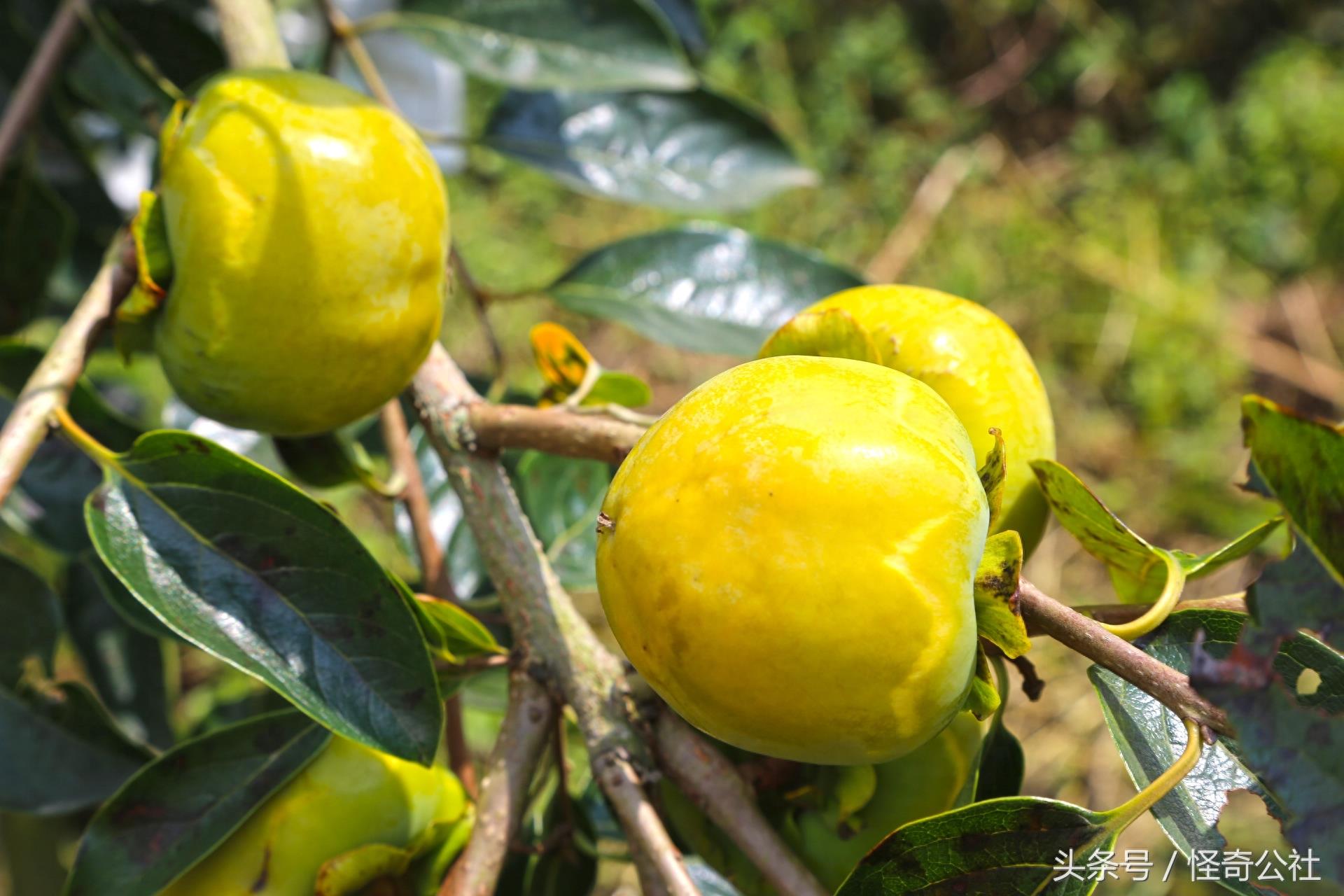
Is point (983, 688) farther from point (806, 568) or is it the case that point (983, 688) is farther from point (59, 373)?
point (59, 373)

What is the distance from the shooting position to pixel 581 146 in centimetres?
130

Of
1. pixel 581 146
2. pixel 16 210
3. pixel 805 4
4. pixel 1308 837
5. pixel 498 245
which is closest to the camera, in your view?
pixel 1308 837

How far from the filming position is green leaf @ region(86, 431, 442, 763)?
69cm

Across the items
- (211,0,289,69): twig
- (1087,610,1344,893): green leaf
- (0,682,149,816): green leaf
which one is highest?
(211,0,289,69): twig

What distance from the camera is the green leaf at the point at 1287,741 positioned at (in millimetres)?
491

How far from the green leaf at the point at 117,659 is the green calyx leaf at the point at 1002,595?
1050 millimetres

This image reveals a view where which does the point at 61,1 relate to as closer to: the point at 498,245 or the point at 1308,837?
the point at 1308,837

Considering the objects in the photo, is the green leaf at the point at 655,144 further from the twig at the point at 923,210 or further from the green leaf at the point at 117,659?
the twig at the point at 923,210

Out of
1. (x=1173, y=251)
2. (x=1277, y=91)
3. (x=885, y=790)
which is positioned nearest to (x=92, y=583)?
(x=885, y=790)

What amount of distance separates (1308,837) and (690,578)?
1.02ft

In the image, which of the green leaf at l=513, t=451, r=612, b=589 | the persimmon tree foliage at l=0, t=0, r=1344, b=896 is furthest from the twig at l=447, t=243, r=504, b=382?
the green leaf at l=513, t=451, r=612, b=589

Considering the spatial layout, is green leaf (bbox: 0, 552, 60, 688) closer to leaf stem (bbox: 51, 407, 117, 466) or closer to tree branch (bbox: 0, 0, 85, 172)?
leaf stem (bbox: 51, 407, 117, 466)

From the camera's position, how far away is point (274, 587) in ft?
2.36

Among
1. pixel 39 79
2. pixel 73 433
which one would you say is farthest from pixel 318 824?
pixel 39 79
